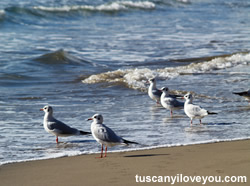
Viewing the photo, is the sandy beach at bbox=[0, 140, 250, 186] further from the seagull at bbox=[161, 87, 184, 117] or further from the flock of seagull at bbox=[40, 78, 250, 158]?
the seagull at bbox=[161, 87, 184, 117]

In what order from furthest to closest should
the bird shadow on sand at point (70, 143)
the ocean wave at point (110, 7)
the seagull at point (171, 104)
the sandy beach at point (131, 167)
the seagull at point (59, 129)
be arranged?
1. the ocean wave at point (110, 7)
2. the seagull at point (171, 104)
3. the seagull at point (59, 129)
4. the bird shadow on sand at point (70, 143)
5. the sandy beach at point (131, 167)

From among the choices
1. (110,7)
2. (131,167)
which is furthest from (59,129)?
Result: (110,7)

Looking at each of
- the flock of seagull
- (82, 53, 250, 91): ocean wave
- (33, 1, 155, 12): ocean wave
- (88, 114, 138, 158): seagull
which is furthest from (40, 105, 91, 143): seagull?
(33, 1, 155, 12): ocean wave

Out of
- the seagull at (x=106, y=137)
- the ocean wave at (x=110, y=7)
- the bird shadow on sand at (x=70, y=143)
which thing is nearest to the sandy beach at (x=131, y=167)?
the seagull at (x=106, y=137)

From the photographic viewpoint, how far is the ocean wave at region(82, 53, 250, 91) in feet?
39.4

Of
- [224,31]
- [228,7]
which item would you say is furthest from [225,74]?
[228,7]

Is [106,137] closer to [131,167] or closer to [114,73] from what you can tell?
[131,167]

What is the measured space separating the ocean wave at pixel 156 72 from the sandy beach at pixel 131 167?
17.2ft

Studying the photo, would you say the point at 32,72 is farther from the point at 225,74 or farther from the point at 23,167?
the point at 23,167

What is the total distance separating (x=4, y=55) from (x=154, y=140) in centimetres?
975

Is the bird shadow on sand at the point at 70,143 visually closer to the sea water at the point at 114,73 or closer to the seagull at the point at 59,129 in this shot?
the sea water at the point at 114,73

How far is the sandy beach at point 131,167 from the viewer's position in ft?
16.5

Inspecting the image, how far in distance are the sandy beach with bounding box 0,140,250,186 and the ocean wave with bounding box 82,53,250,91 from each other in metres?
5.23

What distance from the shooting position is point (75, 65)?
48.4 feet
